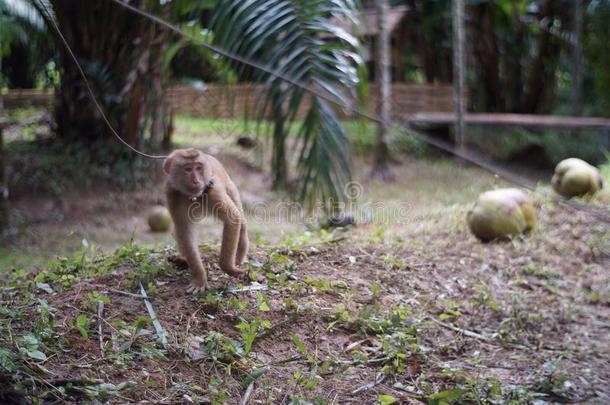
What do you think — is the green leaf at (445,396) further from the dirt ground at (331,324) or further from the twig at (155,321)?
the twig at (155,321)

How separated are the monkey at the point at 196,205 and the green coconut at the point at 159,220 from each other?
3.62 m

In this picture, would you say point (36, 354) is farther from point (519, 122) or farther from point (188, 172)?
point (519, 122)

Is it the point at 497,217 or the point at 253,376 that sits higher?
the point at 497,217

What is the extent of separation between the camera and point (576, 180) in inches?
259

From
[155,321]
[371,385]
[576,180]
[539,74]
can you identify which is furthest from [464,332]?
[539,74]

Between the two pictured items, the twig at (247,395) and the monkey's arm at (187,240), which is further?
the monkey's arm at (187,240)

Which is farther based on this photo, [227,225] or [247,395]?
[227,225]

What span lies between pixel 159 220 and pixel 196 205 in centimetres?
367

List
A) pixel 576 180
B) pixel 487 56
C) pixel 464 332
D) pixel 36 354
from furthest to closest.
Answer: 1. pixel 487 56
2. pixel 576 180
3. pixel 464 332
4. pixel 36 354

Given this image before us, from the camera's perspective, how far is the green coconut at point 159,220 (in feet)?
24.1

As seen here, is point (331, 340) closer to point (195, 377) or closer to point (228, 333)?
point (228, 333)

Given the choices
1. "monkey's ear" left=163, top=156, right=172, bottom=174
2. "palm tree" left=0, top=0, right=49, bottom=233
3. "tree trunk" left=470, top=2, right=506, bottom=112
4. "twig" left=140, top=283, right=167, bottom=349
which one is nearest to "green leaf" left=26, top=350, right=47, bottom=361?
"twig" left=140, top=283, right=167, bottom=349

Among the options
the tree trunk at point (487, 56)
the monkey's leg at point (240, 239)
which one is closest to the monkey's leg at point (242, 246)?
the monkey's leg at point (240, 239)

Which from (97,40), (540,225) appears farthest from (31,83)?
(540,225)
